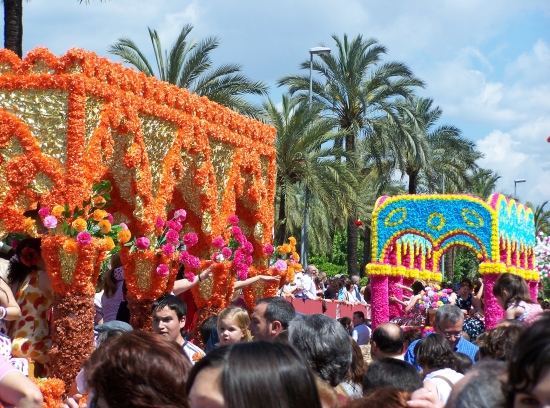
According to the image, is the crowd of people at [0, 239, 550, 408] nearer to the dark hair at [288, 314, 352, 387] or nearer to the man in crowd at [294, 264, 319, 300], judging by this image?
the dark hair at [288, 314, 352, 387]

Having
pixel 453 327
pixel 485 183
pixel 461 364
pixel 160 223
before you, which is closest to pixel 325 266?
pixel 485 183

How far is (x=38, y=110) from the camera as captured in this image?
9.91 m

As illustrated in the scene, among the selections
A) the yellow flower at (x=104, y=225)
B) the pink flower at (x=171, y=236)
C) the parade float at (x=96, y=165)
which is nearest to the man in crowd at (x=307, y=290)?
the parade float at (x=96, y=165)

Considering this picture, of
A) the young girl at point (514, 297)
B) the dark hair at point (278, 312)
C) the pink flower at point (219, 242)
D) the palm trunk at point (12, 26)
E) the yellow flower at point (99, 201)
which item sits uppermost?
the palm trunk at point (12, 26)

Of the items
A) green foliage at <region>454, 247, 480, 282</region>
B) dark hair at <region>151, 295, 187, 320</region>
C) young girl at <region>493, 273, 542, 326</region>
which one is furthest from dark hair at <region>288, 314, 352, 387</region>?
green foliage at <region>454, 247, 480, 282</region>

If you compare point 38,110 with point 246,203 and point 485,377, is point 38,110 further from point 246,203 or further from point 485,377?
point 485,377

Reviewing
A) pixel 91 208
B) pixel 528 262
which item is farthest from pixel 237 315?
pixel 528 262

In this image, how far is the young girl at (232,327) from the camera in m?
5.84

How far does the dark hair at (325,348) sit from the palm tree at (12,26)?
10.6 meters

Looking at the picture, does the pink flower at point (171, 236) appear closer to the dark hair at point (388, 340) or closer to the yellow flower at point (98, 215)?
the yellow flower at point (98, 215)

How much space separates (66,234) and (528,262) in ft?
51.4

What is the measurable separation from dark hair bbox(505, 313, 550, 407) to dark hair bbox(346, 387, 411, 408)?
82 cm

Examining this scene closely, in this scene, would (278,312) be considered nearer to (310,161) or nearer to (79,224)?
(79,224)

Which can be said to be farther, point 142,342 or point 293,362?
point 142,342
